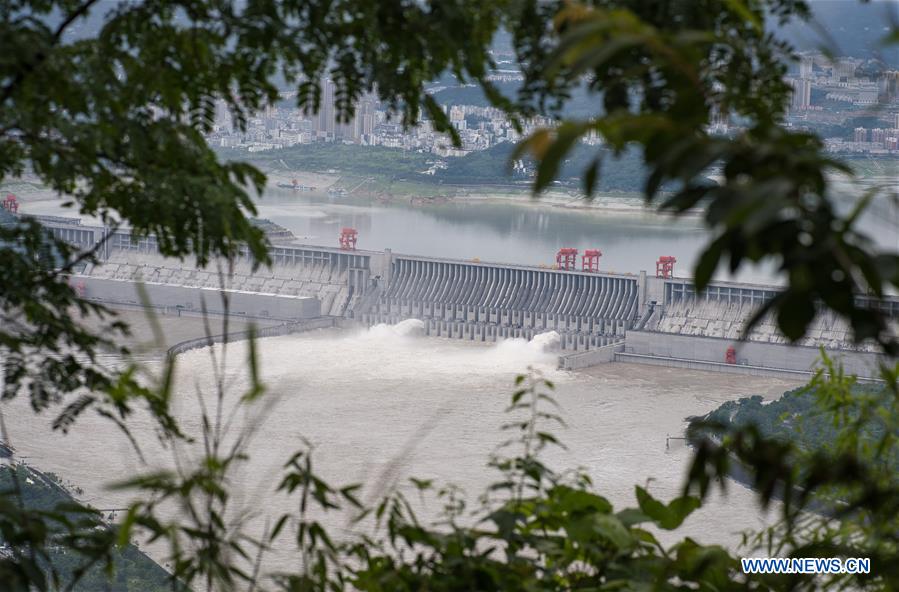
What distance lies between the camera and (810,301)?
67 centimetres

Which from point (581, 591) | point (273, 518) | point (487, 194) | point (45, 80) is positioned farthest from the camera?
point (487, 194)

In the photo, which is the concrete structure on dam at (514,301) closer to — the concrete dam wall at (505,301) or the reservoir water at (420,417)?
the concrete dam wall at (505,301)

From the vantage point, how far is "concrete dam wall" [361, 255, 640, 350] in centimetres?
1789

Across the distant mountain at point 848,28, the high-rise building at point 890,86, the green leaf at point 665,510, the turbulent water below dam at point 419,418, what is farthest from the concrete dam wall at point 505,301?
the high-rise building at point 890,86

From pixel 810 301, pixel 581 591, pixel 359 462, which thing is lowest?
pixel 359 462

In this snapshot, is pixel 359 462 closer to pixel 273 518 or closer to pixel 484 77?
pixel 273 518

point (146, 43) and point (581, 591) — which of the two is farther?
point (146, 43)

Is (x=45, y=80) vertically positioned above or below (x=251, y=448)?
above

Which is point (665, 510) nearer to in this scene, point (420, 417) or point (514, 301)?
point (420, 417)

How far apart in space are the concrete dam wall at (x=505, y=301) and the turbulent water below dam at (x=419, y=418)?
624 mm

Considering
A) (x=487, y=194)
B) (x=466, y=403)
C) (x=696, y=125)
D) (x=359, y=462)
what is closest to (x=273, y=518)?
(x=359, y=462)

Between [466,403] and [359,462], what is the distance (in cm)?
279

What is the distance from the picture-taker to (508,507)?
4.29ft

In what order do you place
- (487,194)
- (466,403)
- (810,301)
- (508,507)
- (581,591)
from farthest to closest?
(487,194) → (466,403) → (508,507) → (581,591) → (810,301)
